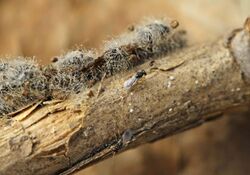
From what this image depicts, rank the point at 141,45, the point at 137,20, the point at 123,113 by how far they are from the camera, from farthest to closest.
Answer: the point at 137,20
the point at 141,45
the point at 123,113

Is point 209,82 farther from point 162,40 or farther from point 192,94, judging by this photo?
point 162,40

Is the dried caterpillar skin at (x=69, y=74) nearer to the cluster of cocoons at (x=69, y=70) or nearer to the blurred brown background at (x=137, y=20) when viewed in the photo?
the cluster of cocoons at (x=69, y=70)

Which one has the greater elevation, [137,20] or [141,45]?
[137,20]

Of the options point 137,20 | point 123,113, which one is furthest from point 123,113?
point 137,20

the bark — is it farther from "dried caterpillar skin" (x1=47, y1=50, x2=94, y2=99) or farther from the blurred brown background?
the blurred brown background

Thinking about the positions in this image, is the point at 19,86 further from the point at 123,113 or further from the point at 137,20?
the point at 137,20

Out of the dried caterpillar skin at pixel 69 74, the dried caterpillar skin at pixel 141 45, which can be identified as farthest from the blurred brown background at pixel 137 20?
the dried caterpillar skin at pixel 69 74

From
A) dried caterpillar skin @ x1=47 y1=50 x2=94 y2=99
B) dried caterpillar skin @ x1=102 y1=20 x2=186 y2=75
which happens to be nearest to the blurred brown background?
dried caterpillar skin @ x1=102 y1=20 x2=186 y2=75
